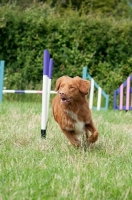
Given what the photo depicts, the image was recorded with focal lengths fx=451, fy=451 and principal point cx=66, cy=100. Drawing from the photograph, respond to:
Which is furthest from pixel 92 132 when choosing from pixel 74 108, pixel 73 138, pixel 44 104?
pixel 44 104

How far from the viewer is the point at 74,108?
4398 millimetres

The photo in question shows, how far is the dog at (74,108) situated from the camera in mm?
4273

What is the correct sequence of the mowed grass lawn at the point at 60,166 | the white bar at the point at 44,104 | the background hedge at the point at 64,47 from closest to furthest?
the mowed grass lawn at the point at 60,166, the white bar at the point at 44,104, the background hedge at the point at 64,47

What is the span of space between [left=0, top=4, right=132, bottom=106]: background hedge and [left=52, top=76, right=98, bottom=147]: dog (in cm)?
856

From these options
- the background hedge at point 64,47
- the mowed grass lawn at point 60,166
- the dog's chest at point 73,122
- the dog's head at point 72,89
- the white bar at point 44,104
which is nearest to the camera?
the mowed grass lawn at point 60,166

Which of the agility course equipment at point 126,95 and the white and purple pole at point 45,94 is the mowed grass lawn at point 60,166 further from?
the agility course equipment at point 126,95

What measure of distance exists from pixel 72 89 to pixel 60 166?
103 centimetres

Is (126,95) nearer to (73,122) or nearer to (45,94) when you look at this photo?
(45,94)

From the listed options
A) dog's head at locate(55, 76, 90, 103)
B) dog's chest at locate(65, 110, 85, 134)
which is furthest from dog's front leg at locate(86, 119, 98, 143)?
dog's head at locate(55, 76, 90, 103)

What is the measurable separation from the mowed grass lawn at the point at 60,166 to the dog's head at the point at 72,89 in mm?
487

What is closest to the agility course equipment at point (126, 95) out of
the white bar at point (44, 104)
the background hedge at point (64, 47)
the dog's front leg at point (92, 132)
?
the background hedge at point (64, 47)

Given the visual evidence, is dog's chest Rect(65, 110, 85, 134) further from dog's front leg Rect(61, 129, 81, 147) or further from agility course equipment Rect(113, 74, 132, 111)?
agility course equipment Rect(113, 74, 132, 111)

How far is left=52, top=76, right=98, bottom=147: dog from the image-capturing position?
14.0 feet

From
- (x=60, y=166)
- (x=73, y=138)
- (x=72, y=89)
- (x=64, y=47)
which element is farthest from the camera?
(x=64, y=47)
